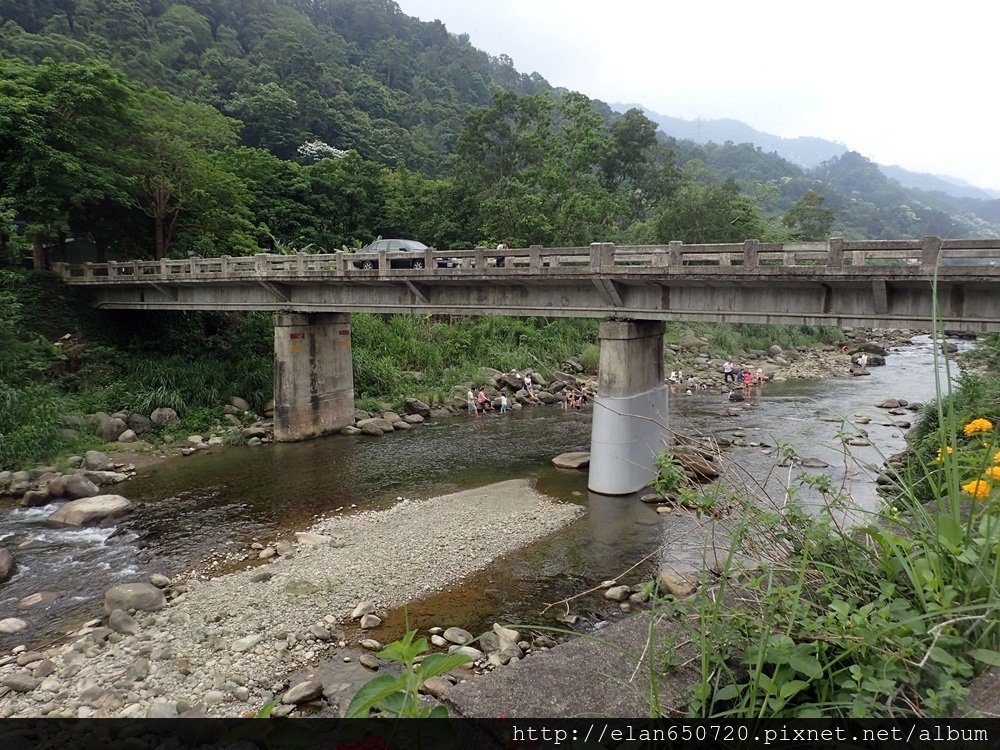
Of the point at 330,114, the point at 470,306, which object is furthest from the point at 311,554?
the point at 330,114

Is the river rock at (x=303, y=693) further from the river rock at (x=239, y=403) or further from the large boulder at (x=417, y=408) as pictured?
the river rock at (x=239, y=403)

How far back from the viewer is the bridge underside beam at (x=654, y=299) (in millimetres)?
12508

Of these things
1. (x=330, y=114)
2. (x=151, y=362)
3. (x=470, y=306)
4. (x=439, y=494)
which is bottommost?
(x=439, y=494)

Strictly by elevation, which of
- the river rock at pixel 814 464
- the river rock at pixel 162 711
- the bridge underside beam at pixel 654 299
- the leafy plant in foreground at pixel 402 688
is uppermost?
the bridge underside beam at pixel 654 299

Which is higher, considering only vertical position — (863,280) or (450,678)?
(863,280)

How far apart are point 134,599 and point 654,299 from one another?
1342cm

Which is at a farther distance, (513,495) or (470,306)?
(470,306)

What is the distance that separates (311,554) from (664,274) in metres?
10.5

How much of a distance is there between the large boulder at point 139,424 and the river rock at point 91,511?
6662 mm

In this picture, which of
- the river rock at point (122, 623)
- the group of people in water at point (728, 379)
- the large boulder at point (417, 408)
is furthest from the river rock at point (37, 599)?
the group of people in water at point (728, 379)

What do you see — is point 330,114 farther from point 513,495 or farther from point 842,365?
point 513,495

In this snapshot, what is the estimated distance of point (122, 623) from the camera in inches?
386

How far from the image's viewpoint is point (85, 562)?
12.6 m

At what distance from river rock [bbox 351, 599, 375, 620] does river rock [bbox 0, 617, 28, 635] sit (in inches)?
222
